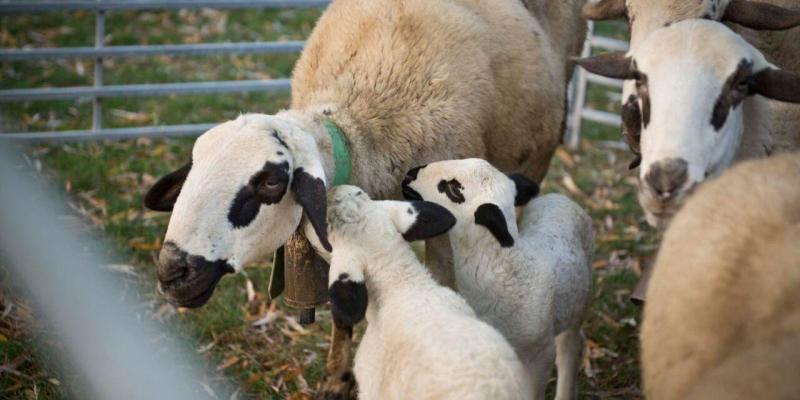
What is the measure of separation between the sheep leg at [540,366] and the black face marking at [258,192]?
3.81ft

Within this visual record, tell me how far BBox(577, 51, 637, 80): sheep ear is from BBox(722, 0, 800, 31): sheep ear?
0.61m

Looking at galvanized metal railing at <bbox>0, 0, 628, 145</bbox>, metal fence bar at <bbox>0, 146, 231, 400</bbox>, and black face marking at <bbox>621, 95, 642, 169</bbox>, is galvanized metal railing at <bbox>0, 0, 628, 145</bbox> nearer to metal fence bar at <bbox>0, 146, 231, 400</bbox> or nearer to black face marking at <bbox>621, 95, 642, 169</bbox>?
black face marking at <bbox>621, 95, 642, 169</bbox>

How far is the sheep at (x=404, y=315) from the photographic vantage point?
2996 millimetres

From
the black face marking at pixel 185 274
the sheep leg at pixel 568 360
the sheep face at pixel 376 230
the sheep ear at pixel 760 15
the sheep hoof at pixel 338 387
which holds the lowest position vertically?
the sheep hoof at pixel 338 387

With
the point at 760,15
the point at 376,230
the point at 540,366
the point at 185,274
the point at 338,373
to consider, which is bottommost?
the point at 338,373

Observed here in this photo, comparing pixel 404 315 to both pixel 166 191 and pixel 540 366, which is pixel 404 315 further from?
pixel 166 191

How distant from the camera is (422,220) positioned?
3.52 meters

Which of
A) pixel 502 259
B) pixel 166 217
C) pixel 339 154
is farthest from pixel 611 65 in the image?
pixel 166 217

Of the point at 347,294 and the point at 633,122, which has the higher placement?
the point at 633,122

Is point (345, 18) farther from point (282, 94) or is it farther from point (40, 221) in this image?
point (282, 94)

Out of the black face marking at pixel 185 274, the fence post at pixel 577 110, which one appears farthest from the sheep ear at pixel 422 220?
the fence post at pixel 577 110

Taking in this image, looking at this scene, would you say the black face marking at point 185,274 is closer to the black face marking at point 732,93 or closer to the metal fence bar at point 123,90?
the black face marking at point 732,93

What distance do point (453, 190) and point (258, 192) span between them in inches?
29.6

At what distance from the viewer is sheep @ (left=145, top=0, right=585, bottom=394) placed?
348cm
